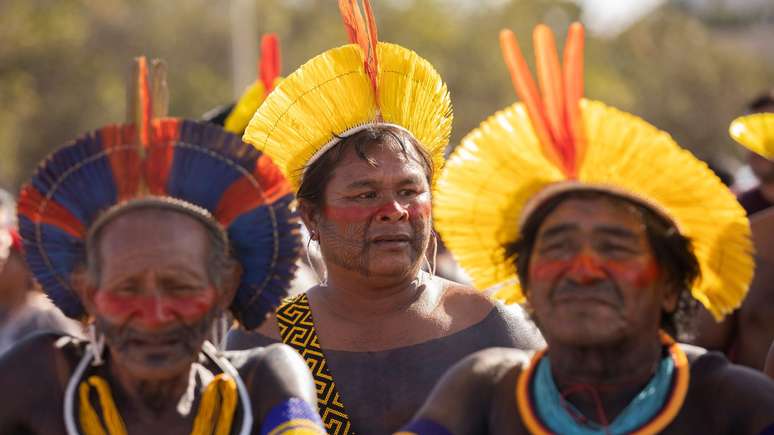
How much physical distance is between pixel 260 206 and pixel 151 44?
49.4 m

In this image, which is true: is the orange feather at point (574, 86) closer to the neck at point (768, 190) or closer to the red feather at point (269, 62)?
the red feather at point (269, 62)

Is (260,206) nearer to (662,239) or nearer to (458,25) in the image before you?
(662,239)

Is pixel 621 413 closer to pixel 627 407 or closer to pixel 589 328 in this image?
pixel 627 407

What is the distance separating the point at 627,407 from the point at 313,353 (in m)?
1.71

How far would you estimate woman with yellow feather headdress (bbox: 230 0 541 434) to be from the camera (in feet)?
16.7

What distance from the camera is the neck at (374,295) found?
525 centimetres

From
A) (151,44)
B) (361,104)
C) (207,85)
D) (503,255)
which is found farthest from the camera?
(151,44)

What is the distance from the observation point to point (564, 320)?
12.1 feet

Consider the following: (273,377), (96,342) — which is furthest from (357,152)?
(96,342)

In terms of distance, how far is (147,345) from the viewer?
384 centimetres

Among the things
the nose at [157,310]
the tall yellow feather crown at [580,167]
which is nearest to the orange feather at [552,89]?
the tall yellow feather crown at [580,167]

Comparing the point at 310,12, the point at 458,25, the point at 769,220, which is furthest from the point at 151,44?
the point at 769,220

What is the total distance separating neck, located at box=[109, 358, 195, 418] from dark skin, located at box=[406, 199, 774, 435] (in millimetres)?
689

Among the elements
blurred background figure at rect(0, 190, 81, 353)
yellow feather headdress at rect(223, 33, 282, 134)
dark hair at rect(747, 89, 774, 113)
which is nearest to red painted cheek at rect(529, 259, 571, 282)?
yellow feather headdress at rect(223, 33, 282, 134)
